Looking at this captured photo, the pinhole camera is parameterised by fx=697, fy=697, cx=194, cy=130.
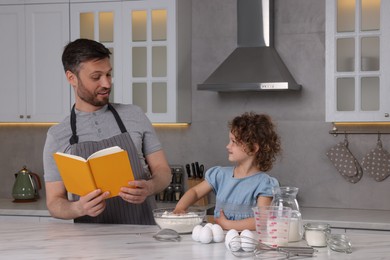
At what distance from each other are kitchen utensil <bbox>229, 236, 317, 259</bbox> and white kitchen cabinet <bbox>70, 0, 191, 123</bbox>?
2581 mm

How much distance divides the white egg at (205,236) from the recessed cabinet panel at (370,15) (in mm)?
2415

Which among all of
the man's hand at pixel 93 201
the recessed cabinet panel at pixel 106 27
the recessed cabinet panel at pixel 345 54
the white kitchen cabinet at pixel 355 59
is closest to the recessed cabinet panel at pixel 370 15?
the white kitchen cabinet at pixel 355 59

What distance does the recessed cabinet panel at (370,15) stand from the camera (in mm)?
4266

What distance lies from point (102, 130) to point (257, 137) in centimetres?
69

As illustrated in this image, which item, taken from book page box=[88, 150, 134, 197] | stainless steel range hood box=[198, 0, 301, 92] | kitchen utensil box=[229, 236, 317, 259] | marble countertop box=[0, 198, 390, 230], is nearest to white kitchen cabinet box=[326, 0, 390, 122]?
stainless steel range hood box=[198, 0, 301, 92]

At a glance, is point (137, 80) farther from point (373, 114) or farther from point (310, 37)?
point (373, 114)

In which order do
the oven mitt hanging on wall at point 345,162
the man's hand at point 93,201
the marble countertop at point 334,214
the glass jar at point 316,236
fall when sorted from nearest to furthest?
1. the glass jar at point 316,236
2. the man's hand at point 93,201
3. the marble countertop at point 334,214
4. the oven mitt hanging on wall at point 345,162

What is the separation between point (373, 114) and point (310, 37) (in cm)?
80

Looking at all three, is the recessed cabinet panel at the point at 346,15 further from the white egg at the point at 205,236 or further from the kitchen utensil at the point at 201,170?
the white egg at the point at 205,236

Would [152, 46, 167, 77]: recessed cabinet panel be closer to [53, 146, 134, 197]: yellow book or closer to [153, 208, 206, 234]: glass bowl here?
[53, 146, 134, 197]: yellow book

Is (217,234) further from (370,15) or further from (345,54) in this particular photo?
(370,15)

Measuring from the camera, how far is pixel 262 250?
7.02 ft

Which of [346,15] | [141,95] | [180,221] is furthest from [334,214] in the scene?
[180,221]

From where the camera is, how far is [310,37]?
4758mm
